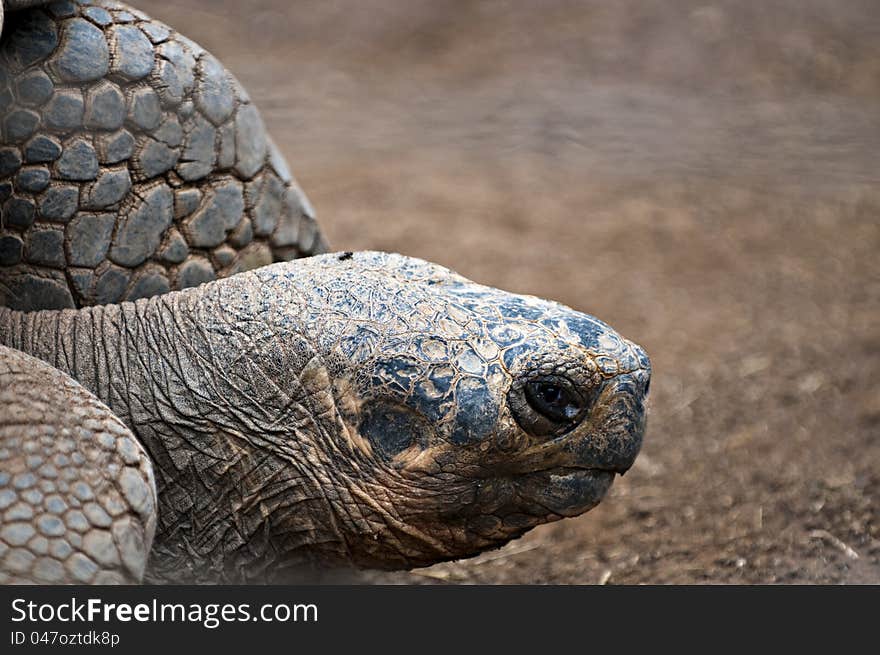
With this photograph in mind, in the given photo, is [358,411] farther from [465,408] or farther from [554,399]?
[554,399]

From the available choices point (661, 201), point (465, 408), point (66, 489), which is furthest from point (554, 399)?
point (661, 201)

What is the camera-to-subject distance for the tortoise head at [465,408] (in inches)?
74.4

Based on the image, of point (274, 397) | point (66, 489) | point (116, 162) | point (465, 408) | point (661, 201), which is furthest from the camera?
point (661, 201)

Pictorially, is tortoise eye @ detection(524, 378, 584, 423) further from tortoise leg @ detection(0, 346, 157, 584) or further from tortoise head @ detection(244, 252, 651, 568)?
tortoise leg @ detection(0, 346, 157, 584)

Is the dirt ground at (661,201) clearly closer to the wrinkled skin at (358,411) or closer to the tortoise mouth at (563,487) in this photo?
the wrinkled skin at (358,411)

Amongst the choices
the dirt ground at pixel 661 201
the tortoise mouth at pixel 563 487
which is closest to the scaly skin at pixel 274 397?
the tortoise mouth at pixel 563 487

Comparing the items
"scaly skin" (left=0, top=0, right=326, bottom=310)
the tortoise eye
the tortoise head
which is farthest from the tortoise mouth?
"scaly skin" (left=0, top=0, right=326, bottom=310)

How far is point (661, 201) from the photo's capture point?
6.18 m

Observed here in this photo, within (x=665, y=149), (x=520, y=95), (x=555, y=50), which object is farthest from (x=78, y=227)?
(x=555, y=50)

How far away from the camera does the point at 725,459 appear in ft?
11.5

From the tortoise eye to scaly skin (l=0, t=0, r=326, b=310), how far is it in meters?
0.95

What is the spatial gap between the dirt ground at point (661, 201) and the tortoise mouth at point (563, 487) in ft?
2.21

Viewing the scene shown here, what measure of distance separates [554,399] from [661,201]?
4475mm
